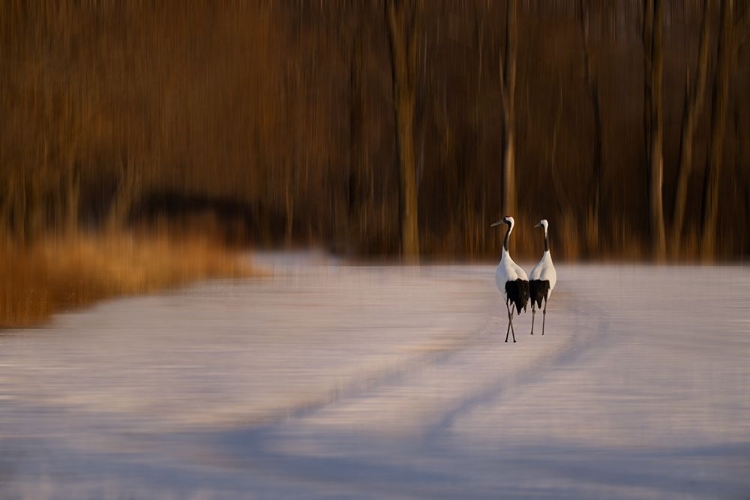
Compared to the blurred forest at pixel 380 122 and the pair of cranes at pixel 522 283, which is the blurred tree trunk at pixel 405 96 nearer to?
the blurred forest at pixel 380 122

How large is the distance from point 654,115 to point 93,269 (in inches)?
499

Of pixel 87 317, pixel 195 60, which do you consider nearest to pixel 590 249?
pixel 195 60

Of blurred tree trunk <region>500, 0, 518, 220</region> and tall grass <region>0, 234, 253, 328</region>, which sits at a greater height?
blurred tree trunk <region>500, 0, 518, 220</region>

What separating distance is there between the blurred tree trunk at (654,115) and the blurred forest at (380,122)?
0.12 feet

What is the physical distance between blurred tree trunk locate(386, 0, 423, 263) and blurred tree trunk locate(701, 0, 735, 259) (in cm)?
534

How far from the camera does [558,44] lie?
111 feet

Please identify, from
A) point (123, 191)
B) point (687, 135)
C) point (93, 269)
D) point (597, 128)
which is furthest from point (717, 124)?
point (93, 269)

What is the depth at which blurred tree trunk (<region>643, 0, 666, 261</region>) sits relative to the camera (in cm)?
2741

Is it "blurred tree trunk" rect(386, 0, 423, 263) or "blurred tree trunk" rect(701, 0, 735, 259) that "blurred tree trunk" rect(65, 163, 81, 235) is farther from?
"blurred tree trunk" rect(701, 0, 735, 259)

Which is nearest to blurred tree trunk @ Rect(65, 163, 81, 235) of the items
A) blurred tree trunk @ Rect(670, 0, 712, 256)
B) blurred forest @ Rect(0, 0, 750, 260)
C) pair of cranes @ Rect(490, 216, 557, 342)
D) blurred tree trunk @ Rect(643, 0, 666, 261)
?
blurred forest @ Rect(0, 0, 750, 260)

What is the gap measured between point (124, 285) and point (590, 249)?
10377mm

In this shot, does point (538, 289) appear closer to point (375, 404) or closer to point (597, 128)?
point (375, 404)

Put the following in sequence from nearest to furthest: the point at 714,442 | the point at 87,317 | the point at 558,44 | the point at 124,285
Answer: the point at 714,442, the point at 87,317, the point at 124,285, the point at 558,44

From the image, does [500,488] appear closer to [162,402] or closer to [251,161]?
[162,402]
